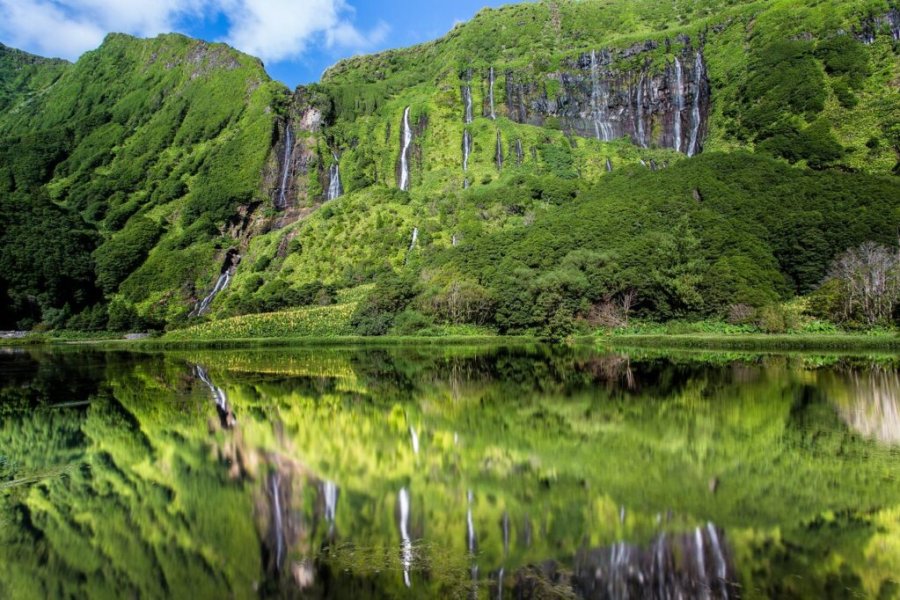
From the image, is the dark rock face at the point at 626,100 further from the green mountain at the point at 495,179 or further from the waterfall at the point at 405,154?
the waterfall at the point at 405,154

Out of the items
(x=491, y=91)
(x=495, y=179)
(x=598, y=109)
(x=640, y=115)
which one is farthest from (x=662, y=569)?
(x=491, y=91)

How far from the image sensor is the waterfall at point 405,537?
1005 cm

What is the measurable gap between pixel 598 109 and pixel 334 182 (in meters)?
57.8

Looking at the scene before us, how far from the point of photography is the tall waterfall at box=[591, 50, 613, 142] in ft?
443

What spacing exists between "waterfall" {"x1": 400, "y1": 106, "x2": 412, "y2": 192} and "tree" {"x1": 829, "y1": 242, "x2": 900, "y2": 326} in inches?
3284

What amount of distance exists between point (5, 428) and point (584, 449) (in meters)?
19.6

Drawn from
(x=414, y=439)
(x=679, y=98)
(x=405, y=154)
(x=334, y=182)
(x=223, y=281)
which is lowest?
(x=414, y=439)

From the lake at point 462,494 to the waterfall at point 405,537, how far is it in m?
0.06

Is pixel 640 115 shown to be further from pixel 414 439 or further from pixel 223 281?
pixel 414 439

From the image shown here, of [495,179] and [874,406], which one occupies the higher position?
[495,179]

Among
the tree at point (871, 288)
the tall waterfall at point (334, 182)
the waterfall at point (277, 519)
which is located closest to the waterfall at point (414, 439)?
the waterfall at point (277, 519)

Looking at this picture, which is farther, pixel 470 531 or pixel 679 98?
pixel 679 98

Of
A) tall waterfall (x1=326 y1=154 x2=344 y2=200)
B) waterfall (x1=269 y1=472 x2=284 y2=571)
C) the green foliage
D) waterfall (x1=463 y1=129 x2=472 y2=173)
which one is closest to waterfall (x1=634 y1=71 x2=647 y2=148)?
waterfall (x1=463 y1=129 x2=472 y2=173)

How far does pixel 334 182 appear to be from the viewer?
13525 cm
